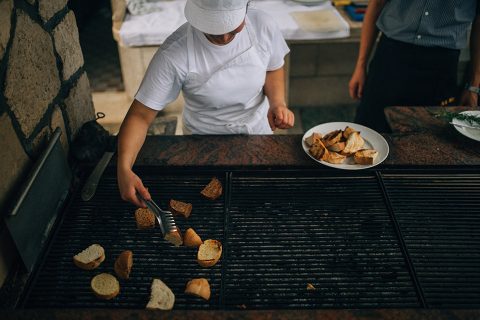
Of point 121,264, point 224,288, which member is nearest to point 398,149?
point 224,288

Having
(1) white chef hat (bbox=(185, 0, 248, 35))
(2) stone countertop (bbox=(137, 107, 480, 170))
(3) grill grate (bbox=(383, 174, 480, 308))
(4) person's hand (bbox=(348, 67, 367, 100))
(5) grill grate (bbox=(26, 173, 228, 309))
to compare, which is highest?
(1) white chef hat (bbox=(185, 0, 248, 35))

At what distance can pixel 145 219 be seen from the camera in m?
1.84

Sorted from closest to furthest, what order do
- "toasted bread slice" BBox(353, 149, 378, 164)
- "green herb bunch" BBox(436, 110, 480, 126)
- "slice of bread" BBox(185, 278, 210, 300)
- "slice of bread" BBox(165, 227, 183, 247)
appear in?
"slice of bread" BBox(185, 278, 210, 300), "slice of bread" BBox(165, 227, 183, 247), "toasted bread slice" BBox(353, 149, 378, 164), "green herb bunch" BBox(436, 110, 480, 126)

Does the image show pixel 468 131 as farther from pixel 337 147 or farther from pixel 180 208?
pixel 180 208

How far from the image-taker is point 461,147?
88.0 inches

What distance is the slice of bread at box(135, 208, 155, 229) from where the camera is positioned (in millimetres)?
1828

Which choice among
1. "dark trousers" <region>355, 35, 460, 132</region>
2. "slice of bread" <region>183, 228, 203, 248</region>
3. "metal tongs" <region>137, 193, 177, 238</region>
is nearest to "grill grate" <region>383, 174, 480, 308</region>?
"slice of bread" <region>183, 228, 203, 248</region>

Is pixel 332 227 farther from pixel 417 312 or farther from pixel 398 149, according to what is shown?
pixel 398 149

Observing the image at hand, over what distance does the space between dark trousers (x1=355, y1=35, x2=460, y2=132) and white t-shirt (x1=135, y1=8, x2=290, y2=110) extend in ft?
3.97

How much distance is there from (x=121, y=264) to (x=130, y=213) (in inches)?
13.1

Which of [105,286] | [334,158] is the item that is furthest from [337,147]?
[105,286]

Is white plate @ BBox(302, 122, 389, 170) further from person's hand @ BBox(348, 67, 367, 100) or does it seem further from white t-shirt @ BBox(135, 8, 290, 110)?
person's hand @ BBox(348, 67, 367, 100)

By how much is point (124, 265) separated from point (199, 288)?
33 centimetres

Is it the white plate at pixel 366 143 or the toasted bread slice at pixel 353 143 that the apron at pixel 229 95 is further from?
the toasted bread slice at pixel 353 143
